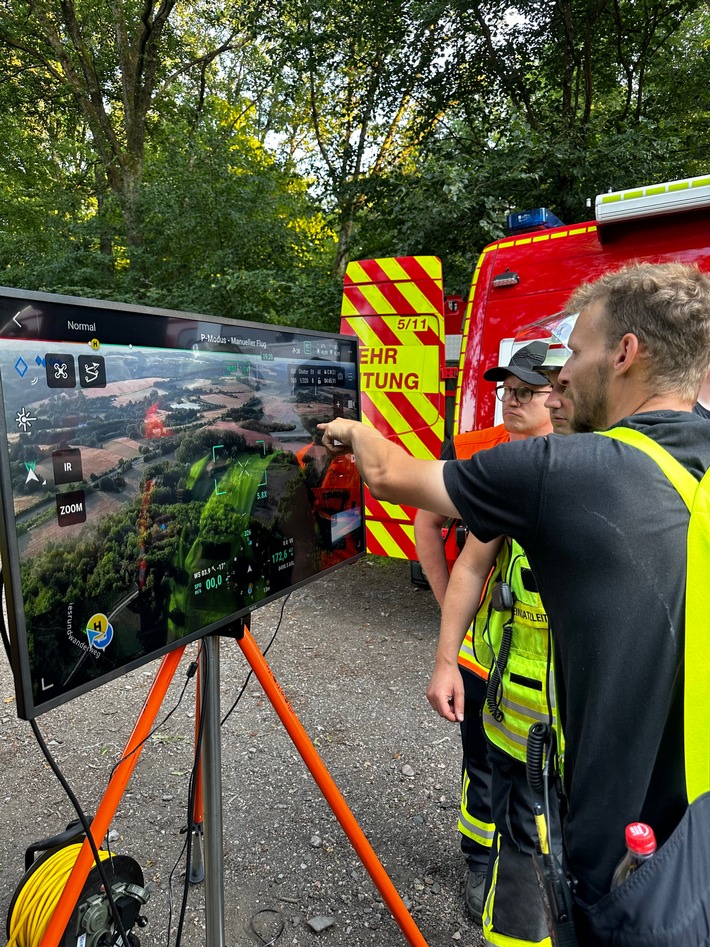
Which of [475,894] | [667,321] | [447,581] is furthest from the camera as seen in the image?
[475,894]

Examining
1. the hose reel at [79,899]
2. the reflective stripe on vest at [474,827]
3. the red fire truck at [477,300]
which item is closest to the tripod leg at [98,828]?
the hose reel at [79,899]

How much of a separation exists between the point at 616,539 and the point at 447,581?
118 centimetres

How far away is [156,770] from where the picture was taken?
3.22 meters

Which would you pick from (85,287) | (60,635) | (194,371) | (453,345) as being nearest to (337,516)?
(194,371)

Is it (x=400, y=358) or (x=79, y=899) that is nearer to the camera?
(x=79, y=899)

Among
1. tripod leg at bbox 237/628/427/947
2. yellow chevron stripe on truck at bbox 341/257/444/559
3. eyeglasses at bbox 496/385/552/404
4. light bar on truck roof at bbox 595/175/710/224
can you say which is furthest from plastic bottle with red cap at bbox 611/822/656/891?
yellow chevron stripe on truck at bbox 341/257/444/559

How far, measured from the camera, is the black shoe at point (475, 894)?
236 centimetres

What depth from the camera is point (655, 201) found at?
308 cm

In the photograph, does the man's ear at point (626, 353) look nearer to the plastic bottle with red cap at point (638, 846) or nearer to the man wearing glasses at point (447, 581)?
the plastic bottle with red cap at point (638, 846)

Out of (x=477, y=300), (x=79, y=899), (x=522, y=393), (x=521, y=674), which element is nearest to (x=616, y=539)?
(x=521, y=674)

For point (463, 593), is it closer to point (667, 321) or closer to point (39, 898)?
point (667, 321)

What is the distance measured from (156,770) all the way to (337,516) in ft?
6.60

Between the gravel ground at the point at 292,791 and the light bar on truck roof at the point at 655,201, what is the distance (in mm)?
2775

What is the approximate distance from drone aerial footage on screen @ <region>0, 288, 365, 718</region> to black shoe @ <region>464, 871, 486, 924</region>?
1430mm
